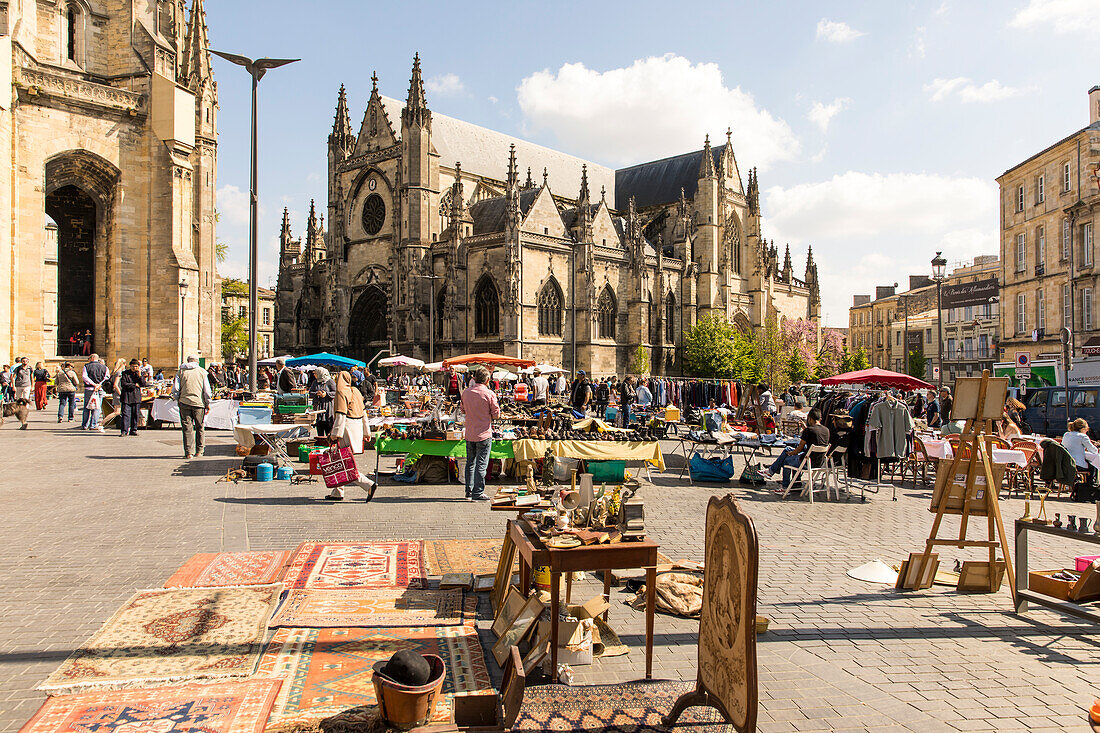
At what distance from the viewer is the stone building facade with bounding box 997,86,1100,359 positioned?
87.8ft

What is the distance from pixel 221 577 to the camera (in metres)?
5.48

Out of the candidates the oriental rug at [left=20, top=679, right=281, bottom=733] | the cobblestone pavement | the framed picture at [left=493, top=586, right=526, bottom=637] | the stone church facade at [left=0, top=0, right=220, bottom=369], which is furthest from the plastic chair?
the stone church facade at [left=0, top=0, right=220, bottom=369]

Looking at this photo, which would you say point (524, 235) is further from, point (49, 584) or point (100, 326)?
point (49, 584)

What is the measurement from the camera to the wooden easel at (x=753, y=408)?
18.5 m

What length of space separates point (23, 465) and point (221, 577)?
7.56m

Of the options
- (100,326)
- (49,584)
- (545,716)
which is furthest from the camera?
(100,326)

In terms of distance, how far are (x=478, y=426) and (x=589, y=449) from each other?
2.51m

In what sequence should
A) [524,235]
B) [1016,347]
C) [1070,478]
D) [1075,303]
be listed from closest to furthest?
[1070,478] → [1075,303] → [1016,347] → [524,235]

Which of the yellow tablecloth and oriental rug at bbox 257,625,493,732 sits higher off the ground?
the yellow tablecloth

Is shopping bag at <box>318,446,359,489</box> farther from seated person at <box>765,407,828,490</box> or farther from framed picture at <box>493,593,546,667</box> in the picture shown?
seated person at <box>765,407,828,490</box>

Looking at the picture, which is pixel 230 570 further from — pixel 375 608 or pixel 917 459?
pixel 917 459

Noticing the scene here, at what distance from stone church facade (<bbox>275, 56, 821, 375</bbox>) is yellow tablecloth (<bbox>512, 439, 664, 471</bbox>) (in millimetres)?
24612

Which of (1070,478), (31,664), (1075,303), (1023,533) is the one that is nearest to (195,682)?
(31,664)

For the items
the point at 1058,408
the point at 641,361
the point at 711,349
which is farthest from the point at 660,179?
the point at 1058,408
